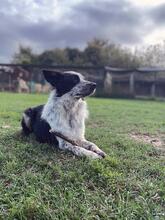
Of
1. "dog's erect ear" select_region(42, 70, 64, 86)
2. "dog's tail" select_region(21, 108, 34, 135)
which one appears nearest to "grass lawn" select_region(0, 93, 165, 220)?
"dog's tail" select_region(21, 108, 34, 135)

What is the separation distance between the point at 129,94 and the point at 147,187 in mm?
20893

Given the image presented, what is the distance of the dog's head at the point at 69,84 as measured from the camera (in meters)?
4.20

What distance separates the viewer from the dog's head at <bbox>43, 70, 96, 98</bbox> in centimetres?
420

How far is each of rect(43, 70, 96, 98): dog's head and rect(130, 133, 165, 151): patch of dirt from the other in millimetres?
1317

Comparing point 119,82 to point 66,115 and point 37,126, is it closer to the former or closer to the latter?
point 37,126

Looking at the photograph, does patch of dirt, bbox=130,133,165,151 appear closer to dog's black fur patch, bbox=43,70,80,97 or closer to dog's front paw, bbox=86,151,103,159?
dog's front paw, bbox=86,151,103,159

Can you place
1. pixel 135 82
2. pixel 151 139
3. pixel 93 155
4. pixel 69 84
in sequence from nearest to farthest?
pixel 93 155, pixel 69 84, pixel 151 139, pixel 135 82

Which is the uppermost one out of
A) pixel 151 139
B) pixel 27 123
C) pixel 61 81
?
pixel 61 81

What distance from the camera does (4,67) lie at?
26719mm

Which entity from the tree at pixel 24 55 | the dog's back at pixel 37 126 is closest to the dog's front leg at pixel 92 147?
the dog's back at pixel 37 126

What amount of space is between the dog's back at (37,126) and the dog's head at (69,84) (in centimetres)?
49

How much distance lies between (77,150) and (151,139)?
1993 millimetres

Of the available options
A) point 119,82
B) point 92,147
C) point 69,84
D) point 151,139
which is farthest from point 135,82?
point 92,147

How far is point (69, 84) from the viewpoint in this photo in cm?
425
